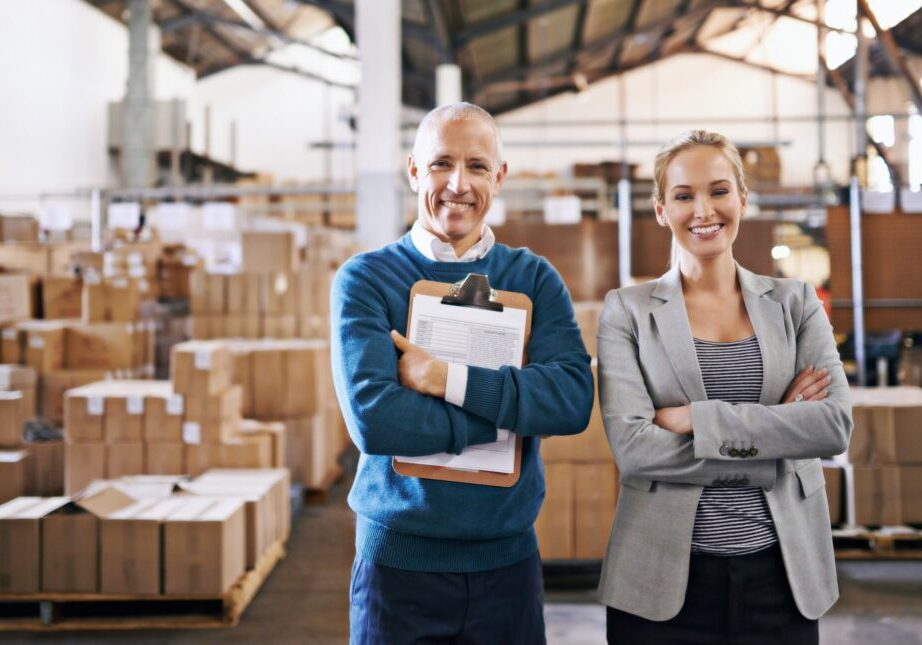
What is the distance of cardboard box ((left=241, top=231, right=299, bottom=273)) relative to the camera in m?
6.46

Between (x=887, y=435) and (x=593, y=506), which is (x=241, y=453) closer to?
(x=593, y=506)

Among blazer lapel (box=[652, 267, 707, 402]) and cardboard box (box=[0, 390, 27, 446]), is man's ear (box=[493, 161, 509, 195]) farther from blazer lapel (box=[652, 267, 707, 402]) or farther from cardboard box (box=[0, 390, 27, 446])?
cardboard box (box=[0, 390, 27, 446])

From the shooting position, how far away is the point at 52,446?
4.92 meters

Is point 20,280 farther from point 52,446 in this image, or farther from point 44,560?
point 44,560

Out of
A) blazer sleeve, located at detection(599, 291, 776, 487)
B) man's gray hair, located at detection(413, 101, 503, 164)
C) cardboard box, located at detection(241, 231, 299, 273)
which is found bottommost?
blazer sleeve, located at detection(599, 291, 776, 487)

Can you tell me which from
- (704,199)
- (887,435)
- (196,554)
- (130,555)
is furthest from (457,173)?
(887,435)

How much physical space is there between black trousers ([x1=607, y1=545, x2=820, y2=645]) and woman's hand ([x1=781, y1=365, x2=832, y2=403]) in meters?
0.30

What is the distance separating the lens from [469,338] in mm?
1526

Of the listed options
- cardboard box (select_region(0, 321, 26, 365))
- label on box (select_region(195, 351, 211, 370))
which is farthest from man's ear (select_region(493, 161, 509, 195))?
cardboard box (select_region(0, 321, 26, 365))

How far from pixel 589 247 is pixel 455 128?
214 inches

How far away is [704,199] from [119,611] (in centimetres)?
336

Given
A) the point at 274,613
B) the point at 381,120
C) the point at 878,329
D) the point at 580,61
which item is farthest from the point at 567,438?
the point at 580,61

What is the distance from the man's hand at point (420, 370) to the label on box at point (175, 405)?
337cm

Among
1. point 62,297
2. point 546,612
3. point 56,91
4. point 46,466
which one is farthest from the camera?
point 56,91
